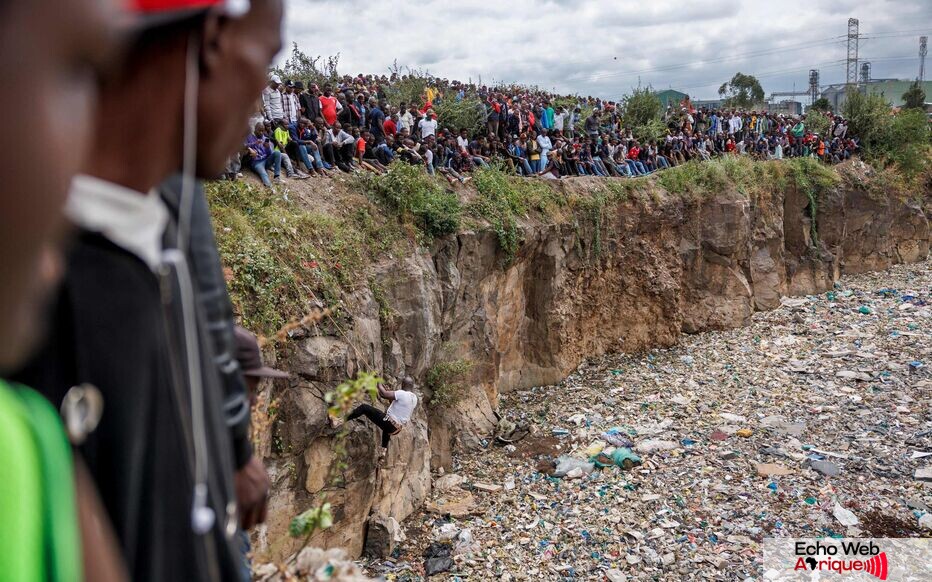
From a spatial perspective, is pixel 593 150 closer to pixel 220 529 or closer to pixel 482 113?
pixel 482 113

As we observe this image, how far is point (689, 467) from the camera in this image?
10.0 metres

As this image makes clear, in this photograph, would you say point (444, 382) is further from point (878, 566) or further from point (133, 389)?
point (133, 389)

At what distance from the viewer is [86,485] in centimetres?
76

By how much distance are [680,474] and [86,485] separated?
1015 cm

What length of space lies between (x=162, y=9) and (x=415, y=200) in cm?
965

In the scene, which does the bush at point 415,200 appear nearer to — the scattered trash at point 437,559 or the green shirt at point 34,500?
the scattered trash at point 437,559

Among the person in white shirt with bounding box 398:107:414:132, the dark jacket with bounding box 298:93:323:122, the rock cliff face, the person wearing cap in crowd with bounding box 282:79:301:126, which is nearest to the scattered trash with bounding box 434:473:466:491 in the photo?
the rock cliff face

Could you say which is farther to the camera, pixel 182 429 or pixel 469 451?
pixel 469 451

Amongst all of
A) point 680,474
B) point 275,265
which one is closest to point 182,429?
point 275,265

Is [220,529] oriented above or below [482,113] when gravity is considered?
below

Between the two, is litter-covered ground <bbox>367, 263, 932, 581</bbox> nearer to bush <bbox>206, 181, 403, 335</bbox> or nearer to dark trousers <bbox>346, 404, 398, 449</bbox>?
dark trousers <bbox>346, 404, 398, 449</bbox>

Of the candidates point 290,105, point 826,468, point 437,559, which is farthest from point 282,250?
point 826,468

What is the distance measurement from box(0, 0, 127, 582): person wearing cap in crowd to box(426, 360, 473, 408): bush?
31.5 ft

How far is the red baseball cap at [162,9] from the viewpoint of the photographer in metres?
0.78
